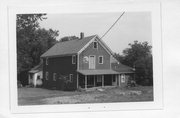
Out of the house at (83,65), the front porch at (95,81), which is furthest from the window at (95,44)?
the front porch at (95,81)

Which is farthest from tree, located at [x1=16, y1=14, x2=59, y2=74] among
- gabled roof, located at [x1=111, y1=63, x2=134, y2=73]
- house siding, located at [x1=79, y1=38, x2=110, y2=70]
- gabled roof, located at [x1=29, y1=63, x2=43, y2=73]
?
gabled roof, located at [x1=111, y1=63, x2=134, y2=73]

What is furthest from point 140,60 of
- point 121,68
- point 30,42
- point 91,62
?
point 30,42

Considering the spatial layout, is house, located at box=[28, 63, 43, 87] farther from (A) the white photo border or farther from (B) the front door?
(B) the front door

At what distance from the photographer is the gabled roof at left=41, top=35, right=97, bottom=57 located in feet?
3.27

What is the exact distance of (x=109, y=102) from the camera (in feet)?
3.30

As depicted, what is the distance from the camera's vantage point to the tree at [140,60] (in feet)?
3.29

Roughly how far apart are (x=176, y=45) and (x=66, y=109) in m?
0.45

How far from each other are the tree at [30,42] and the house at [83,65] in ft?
0.08

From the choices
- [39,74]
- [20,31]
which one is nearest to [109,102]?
[39,74]

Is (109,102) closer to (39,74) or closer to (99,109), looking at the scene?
(99,109)

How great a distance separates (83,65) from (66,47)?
87 millimetres

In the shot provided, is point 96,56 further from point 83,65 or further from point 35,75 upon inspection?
point 35,75

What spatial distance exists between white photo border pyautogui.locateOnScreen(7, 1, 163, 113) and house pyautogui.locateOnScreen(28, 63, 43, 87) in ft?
0.17

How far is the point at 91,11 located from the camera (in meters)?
1.00
